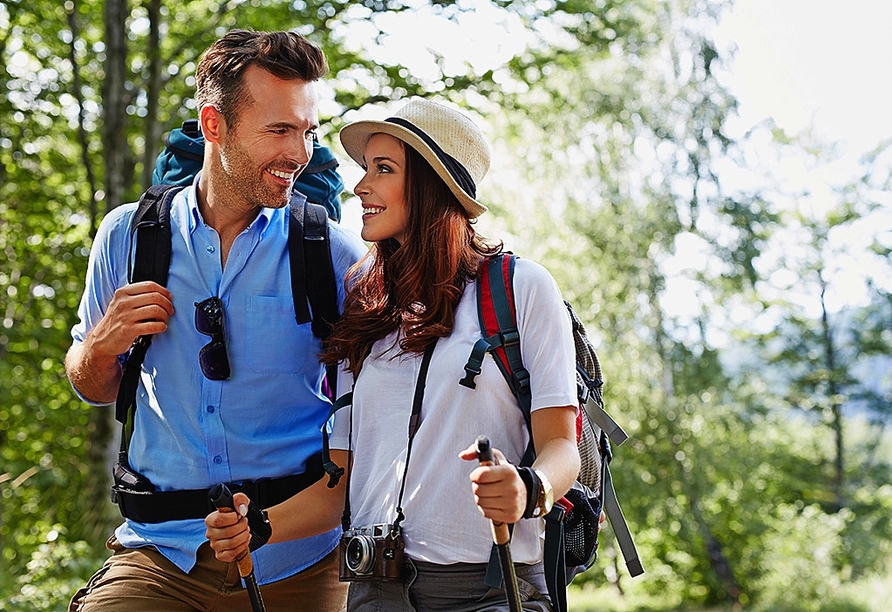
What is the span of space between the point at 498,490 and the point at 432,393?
51 cm

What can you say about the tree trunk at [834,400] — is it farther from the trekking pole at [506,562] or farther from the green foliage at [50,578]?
the trekking pole at [506,562]

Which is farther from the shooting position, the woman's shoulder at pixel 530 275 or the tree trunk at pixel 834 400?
the tree trunk at pixel 834 400

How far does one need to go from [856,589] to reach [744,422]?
461 cm

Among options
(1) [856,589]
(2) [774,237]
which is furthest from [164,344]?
(2) [774,237]

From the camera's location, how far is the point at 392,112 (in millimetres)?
2912

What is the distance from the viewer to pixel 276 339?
9.86 feet

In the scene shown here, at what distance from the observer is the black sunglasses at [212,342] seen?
2.93 meters

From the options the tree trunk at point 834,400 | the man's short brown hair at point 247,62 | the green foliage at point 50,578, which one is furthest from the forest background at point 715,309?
the man's short brown hair at point 247,62

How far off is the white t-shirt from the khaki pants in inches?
Result: 19.3

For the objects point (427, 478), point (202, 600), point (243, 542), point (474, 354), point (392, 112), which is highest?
point (392, 112)

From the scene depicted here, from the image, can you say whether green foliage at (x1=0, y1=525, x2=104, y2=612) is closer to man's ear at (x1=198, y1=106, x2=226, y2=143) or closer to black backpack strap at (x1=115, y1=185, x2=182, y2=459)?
black backpack strap at (x1=115, y1=185, x2=182, y2=459)

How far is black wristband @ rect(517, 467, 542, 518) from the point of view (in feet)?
7.20

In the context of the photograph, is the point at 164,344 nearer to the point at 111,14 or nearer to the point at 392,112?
the point at 392,112

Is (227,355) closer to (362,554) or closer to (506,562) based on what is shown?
(362,554)
